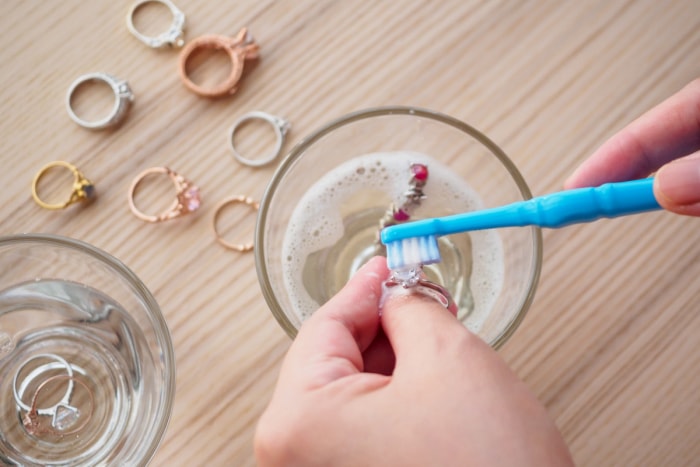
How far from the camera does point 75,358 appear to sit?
27.0 inches

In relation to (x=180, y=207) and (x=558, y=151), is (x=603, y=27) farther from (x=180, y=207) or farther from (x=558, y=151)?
(x=180, y=207)

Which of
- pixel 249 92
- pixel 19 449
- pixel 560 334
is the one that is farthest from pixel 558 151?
pixel 19 449

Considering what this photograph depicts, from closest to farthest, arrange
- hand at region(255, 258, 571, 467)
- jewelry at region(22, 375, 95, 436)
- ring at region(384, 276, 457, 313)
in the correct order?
1. hand at region(255, 258, 571, 467)
2. ring at region(384, 276, 457, 313)
3. jewelry at region(22, 375, 95, 436)

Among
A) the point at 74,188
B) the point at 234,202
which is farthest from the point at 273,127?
the point at 74,188

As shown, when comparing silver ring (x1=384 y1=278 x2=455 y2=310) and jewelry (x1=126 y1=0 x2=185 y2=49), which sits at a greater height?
jewelry (x1=126 y1=0 x2=185 y2=49)

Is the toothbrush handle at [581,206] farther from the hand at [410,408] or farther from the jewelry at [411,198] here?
the jewelry at [411,198]

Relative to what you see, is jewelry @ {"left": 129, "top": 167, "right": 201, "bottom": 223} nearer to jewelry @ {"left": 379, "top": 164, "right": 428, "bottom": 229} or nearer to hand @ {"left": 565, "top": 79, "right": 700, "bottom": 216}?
jewelry @ {"left": 379, "top": 164, "right": 428, "bottom": 229}

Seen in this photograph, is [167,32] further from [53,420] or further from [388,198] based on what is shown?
[53,420]

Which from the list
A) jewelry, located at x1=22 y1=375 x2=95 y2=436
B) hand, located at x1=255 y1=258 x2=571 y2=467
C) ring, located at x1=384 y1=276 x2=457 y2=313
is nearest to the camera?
hand, located at x1=255 y1=258 x2=571 y2=467

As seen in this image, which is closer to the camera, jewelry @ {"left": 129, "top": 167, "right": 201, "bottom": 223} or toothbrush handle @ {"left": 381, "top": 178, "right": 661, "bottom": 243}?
toothbrush handle @ {"left": 381, "top": 178, "right": 661, "bottom": 243}

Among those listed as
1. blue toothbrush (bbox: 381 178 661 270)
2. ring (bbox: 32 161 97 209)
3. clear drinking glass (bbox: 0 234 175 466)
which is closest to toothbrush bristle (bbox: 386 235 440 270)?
blue toothbrush (bbox: 381 178 661 270)

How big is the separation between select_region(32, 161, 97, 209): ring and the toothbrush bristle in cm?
34

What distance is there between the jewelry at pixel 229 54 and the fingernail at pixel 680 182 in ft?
1.44

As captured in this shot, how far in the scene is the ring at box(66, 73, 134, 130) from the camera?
2.35 ft
